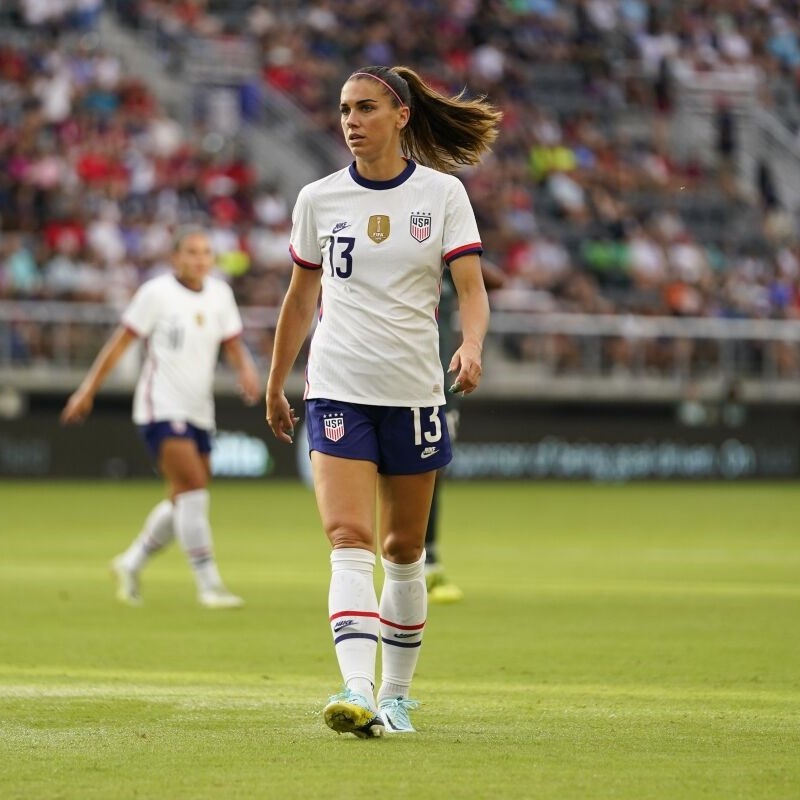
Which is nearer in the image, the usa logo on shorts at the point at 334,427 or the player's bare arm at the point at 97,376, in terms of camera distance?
the usa logo on shorts at the point at 334,427

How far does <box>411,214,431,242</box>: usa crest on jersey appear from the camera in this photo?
6.76 meters

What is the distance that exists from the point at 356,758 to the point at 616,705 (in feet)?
5.63

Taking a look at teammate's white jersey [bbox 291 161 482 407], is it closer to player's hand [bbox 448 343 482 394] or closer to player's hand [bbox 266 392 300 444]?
player's hand [bbox 266 392 300 444]

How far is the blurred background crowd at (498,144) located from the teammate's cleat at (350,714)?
2076 centimetres

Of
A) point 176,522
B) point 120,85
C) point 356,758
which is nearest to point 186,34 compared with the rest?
point 120,85

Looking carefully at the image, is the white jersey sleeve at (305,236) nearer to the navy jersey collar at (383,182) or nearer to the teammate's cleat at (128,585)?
the navy jersey collar at (383,182)

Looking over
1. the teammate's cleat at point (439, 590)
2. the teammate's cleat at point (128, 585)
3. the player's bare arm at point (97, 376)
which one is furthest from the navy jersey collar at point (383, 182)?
the teammate's cleat at point (128, 585)

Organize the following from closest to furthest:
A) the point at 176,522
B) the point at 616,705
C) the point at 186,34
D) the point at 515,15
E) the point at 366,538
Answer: the point at 366,538
the point at 616,705
the point at 176,522
the point at 186,34
the point at 515,15

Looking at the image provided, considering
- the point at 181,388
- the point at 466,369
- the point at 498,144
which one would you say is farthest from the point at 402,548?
the point at 498,144

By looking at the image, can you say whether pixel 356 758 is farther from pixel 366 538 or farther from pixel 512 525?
pixel 512 525

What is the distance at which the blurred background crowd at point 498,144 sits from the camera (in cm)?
2855

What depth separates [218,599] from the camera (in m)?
11.9

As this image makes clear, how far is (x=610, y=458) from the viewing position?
98.6 feet

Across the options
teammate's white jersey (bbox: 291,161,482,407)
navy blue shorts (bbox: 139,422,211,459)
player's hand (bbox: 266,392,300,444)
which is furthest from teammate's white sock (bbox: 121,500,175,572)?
teammate's white jersey (bbox: 291,161,482,407)
